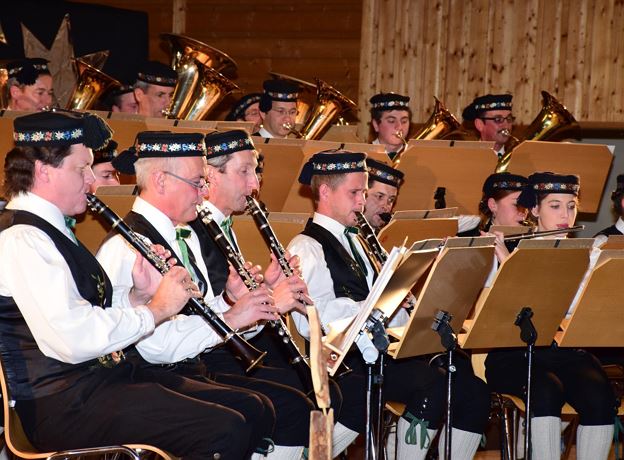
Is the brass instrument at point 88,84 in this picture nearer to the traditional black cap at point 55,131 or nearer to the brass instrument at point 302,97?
the brass instrument at point 302,97

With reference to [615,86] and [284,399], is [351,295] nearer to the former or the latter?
[284,399]

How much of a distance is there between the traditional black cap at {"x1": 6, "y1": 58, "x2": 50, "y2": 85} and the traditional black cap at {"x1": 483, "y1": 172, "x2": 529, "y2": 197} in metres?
2.79

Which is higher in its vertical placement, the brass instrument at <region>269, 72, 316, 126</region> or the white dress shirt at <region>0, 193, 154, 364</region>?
the brass instrument at <region>269, 72, 316, 126</region>

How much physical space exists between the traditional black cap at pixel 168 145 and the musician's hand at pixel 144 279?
1.42 feet

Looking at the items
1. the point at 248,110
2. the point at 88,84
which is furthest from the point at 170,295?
the point at 248,110

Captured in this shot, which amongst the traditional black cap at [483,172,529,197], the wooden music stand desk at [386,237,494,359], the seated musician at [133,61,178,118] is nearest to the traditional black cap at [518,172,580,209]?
the traditional black cap at [483,172,529,197]

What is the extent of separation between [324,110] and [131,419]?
169 inches

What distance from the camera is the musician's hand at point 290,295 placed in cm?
393

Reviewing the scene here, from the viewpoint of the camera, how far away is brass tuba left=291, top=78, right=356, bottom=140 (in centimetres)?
716

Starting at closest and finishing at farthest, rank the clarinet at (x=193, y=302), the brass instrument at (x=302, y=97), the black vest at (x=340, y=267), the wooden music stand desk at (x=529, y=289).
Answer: the clarinet at (x=193, y=302), the wooden music stand desk at (x=529, y=289), the black vest at (x=340, y=267), the brass instrument at (x=302, y=97)

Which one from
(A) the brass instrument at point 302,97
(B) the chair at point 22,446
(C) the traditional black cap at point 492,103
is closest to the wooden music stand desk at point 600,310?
(B) the chair at point 22,446

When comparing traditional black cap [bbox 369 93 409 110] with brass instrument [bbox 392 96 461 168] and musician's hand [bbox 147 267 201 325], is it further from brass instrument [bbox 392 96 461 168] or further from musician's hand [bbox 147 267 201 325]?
musician's hand [bbox 147 267 201 325]

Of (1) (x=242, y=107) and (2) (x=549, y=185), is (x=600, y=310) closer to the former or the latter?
(2) (x=549, y=185)

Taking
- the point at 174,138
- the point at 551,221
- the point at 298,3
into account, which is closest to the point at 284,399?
the point at 174,138
